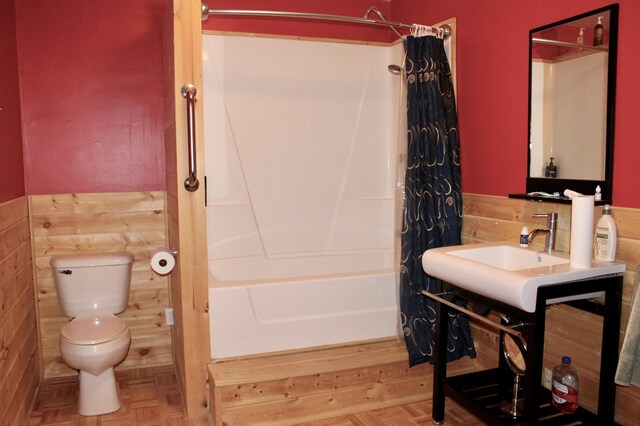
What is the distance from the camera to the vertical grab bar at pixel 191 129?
240 cm

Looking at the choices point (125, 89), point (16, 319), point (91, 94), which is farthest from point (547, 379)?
point (91, 94)

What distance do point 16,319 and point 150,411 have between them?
0.79 metres

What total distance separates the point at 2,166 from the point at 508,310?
2270 mm

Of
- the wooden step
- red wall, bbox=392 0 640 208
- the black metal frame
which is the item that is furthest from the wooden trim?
red wall, bbox=392 0 640 208

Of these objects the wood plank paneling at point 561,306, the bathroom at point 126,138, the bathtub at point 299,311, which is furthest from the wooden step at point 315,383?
the wood plank paneling at point 561,306

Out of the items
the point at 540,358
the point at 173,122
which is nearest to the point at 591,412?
the point at 540,358

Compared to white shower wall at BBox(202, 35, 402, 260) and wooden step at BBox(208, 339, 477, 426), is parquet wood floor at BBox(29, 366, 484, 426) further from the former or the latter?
white shower wall at BBox(202, 35, 402, 260)

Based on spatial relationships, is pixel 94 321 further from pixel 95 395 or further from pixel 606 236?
pixel 606 236

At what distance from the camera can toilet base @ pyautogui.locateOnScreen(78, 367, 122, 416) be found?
2719 mm

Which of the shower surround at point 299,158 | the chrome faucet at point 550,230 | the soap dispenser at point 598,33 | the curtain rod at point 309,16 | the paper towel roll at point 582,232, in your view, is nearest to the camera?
the paper towel roll at point 582,232

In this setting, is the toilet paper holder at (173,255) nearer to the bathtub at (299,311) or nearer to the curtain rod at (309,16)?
the bathtub at (299,311)

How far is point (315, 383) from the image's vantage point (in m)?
2.57

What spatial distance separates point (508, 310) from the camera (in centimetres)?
192

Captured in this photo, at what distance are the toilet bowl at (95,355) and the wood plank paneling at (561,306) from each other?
187 cm
